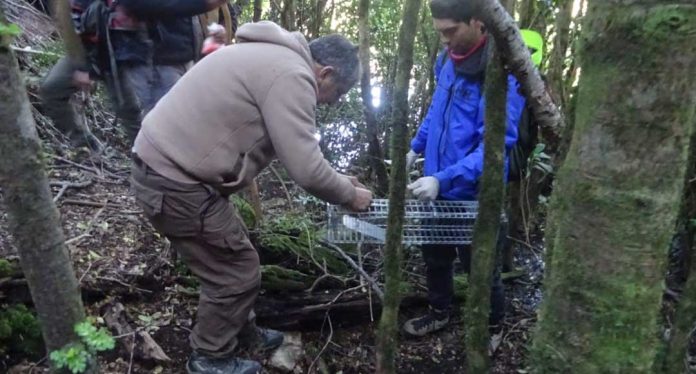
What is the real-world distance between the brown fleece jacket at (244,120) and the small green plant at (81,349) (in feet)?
2.63

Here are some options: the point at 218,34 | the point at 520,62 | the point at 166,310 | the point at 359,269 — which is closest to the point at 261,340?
the point at 166,310

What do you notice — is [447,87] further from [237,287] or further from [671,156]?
[671,156]

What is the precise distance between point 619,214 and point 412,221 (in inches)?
81.2

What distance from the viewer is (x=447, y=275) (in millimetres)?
3584

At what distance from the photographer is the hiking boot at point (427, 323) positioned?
11.9ft

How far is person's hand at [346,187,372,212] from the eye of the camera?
8.80 ft

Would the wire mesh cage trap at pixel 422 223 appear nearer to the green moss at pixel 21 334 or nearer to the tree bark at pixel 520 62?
the tree bark at pixel 520 62

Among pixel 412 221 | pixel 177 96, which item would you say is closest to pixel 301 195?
pixel 412 221

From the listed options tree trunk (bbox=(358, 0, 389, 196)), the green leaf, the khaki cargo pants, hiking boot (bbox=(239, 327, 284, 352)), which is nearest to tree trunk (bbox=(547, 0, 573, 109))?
tree trunk (bbox=(358, 0, 389, 196))

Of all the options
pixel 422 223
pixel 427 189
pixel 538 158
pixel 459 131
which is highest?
pixel 459 131

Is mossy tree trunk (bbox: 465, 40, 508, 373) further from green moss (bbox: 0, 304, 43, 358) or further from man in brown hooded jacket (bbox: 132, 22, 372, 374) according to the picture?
green moss (bbox: 0, 304, 43, 358)

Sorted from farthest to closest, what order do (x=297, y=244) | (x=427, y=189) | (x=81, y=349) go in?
(x=297, y=244) → (x=427, y=189) → (x=81, y=349)

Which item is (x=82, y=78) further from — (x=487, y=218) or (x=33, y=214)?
(x=487, y=218)

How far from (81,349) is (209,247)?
2.78ft
